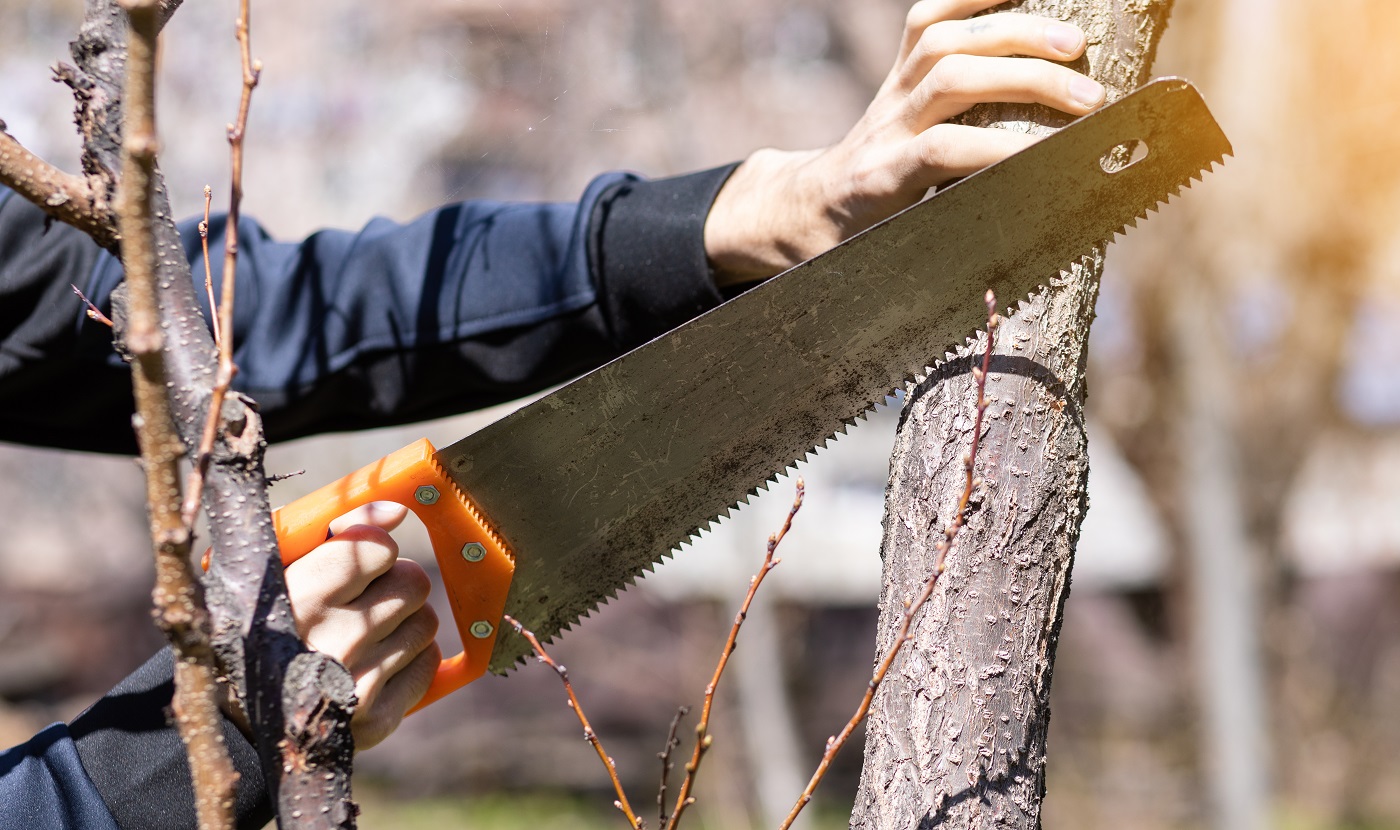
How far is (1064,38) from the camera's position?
1.50 metres

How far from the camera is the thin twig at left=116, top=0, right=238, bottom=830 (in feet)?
3.01

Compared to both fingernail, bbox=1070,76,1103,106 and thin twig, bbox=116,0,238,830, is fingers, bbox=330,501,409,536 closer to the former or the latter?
thin twig, bbox=116,0,238,830

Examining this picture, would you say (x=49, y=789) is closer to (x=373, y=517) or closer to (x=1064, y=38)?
(x=373, y=517)

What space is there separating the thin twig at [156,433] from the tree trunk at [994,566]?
36.5 inches

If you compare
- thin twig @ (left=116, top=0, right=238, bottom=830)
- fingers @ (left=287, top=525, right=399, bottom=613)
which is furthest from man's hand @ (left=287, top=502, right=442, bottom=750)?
thin twig @ (left=116, top=0, right=238, bottom=830)

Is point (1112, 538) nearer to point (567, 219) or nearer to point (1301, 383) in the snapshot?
point (1301, 383)

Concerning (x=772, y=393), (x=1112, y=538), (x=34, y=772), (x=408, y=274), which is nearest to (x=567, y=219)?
(x=408, y=274)

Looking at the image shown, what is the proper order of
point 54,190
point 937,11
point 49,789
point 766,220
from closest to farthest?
point 54,190
point 49,789
point 937,11
point 766,220

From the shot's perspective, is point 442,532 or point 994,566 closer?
point 994,566

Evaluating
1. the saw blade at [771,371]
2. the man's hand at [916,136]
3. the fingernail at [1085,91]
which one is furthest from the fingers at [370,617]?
the fingernail at [1085,91]

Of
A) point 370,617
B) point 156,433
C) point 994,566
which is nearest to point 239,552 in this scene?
point 156,433

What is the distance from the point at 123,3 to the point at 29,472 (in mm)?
10906

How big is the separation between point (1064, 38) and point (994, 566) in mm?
777

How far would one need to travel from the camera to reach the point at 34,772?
142 cm
